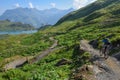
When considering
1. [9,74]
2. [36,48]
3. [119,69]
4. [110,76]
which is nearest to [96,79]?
[110,76]

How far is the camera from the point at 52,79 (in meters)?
23.2

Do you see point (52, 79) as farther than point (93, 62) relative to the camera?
No

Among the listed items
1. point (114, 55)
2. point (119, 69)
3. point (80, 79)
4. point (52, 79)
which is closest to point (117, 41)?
point (114, 55)

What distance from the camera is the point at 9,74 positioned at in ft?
113

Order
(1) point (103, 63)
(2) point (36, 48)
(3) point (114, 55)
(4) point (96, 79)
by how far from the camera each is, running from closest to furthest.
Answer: (4) point (96, 79)
(1) point (103, 63)
(3) point (114, 55)
(2) point (36, 48)

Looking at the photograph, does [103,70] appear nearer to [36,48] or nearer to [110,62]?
[110,62]

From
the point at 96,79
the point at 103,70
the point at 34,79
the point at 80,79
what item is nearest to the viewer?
the point at 34,79

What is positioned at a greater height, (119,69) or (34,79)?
(34,79)

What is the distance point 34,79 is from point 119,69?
50.9 feet

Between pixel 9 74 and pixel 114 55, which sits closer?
pixel 9 74

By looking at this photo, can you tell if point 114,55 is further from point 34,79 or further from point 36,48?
point 36,48

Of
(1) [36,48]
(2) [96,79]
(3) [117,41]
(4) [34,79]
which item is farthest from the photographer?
(1) [36,48]

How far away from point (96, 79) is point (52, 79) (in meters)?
7.95

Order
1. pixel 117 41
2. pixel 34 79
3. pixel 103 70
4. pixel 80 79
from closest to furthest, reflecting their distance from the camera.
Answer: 1. pixel 34 79
2. pixel 80 79
3. pixel 103 70
4. pixel 117 41
